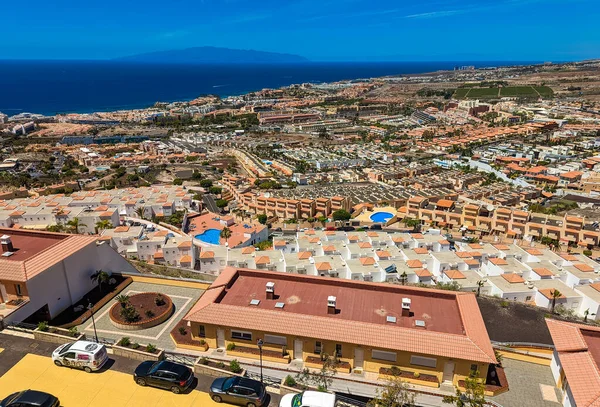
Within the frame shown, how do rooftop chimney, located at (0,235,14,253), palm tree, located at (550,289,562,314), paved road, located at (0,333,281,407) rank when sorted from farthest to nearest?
palm tree, located at (550,289,562,314), rooftop chimney, located at (0,235,14,253), paved road, located at (0,333,281,407)

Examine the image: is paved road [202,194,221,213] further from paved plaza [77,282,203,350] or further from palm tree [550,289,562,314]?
palm tree [550,289,562,314]

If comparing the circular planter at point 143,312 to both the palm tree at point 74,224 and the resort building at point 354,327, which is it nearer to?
the resort building at point 354,327

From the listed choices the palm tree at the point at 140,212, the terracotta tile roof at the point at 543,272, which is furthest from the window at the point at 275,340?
the palm tree at the point at 140,212

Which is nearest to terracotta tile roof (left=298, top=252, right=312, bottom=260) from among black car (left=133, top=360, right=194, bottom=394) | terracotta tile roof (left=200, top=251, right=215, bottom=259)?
terracotta tile roof (left=200, top=251, right=215, bottom=259)

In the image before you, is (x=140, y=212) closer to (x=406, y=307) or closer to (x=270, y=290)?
(x=270, y=290)

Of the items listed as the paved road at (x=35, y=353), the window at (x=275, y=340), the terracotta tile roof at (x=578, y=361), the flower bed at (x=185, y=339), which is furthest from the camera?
the flower bed at (x=185, y=339)
